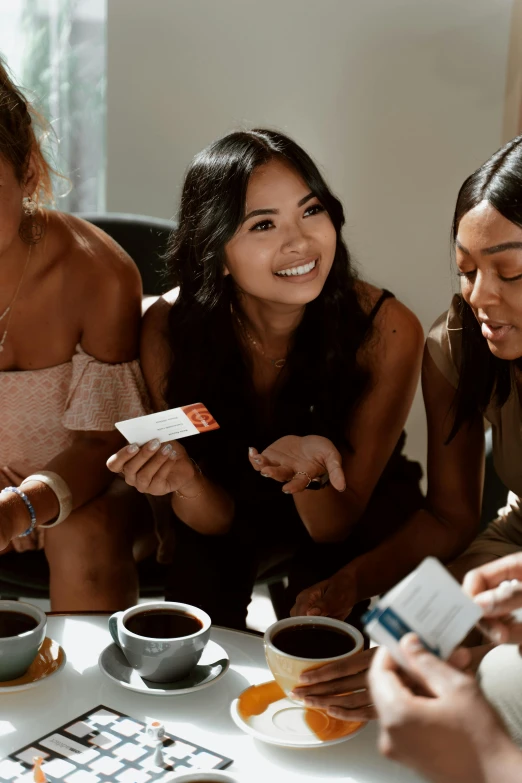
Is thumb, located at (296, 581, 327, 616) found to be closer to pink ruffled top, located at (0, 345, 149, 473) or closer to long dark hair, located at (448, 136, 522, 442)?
long dark hair, located at (448, 136, 522, 442)

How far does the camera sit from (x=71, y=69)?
9.86 feet

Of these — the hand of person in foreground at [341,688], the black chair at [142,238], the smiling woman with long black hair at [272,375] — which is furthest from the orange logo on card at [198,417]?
the black chair at [142,238]

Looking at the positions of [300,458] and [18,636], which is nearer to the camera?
[18,636]

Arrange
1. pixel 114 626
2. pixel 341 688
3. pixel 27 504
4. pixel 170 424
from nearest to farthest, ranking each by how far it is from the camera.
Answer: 1. pixel 341 688
2. pixel 114 626
3. pixel 170 424
4. pixel 27 504

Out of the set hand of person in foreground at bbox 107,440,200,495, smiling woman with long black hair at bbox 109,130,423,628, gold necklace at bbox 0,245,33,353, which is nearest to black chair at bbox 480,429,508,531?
smiling woman with long black hair at bbox 109,130,423,628

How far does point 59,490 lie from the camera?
171cm

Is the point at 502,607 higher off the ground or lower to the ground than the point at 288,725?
higher

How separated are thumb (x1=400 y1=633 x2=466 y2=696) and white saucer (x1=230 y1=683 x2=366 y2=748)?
25 cm

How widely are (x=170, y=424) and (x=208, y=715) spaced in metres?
0.42

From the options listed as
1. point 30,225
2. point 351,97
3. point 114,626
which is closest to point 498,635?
point 114,626

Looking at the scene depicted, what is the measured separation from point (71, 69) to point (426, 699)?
8.56 ft

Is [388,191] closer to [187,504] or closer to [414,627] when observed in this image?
[187,504]

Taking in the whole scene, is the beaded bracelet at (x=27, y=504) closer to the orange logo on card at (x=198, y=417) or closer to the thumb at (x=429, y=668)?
the orange logo on card at (x=198, y=417)

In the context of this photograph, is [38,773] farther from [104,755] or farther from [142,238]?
[142,238]
